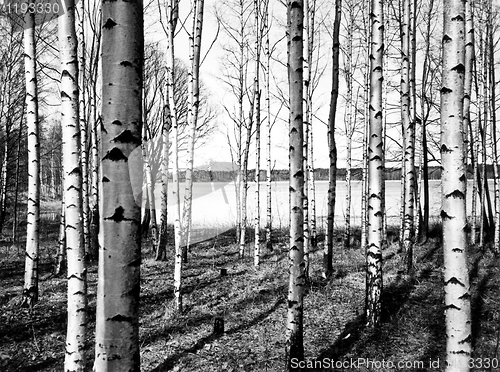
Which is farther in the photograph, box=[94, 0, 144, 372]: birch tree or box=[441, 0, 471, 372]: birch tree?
box=[441, 0, 471, 372]: birch tree

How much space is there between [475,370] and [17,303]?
656 centimetres

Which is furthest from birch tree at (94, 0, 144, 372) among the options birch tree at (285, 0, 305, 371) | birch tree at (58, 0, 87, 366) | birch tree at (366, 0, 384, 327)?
birch tree at (366, 0, 384, 327)

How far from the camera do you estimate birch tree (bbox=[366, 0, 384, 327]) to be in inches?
189


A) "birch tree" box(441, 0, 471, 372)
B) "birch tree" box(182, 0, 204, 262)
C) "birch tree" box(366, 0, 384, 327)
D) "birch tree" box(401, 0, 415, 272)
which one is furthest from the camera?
"birch tree" box(401, 0, 415, 272)

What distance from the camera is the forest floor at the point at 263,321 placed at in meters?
3.95

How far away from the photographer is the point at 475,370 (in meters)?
3.52

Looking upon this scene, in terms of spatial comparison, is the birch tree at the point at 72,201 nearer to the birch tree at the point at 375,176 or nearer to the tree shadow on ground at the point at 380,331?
the tree shadow on ground at the point at 380,331

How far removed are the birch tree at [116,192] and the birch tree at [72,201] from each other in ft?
6.89

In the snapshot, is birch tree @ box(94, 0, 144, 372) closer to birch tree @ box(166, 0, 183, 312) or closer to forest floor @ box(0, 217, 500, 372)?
forest floor @ box(0, 217, 500, 372)

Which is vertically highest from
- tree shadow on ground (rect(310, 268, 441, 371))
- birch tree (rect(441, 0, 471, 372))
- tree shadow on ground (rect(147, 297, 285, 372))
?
birch tree (rect(441, 0, 471, 372))

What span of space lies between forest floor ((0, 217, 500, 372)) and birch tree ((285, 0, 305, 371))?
413mm

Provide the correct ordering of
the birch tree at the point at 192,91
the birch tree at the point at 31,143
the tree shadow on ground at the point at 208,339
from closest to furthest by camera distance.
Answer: the tree shadow on ground at the point at 208,339 < the birch tree at the point at 31,143 < the birch tree at the point at 192,91

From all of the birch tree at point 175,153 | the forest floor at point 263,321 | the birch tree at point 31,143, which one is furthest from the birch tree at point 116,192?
the birch tree at point 31,143

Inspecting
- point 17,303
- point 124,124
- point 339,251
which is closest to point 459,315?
point 124,124
